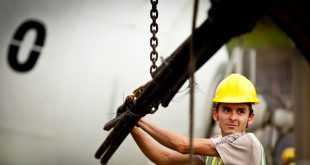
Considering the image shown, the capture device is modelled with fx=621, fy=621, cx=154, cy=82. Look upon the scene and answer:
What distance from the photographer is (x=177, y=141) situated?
3.24 meters

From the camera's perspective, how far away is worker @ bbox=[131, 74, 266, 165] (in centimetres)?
329

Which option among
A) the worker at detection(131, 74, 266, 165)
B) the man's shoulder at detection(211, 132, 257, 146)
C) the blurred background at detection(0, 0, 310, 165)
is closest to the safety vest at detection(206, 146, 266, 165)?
the worker at detection(131, 74, 266, 165)

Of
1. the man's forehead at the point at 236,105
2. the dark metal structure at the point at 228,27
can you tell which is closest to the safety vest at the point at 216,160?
the man's forehead at the point at 236,105

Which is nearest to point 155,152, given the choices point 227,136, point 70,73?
point 227,136

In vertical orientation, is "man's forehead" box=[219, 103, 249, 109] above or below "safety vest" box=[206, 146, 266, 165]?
above

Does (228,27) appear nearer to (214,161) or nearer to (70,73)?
(214,161)

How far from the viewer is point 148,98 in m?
3.04

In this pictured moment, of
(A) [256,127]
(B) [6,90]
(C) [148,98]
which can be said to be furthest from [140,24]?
(C) [148,98]

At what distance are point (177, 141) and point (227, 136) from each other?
0.37m

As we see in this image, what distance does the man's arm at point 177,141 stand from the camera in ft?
10.6

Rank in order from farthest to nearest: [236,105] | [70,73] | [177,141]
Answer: [70,73], [236,105], [177,141]

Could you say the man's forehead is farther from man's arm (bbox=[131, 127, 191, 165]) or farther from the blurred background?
the blurred background

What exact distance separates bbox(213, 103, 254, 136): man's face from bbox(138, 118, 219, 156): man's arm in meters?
0.20

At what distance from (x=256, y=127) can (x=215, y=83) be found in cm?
117
